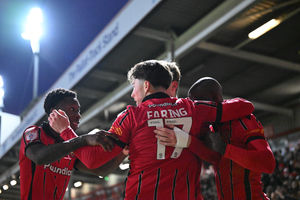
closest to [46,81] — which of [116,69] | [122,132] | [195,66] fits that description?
[116,69]

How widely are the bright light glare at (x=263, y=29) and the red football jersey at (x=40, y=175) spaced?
6.91 metres

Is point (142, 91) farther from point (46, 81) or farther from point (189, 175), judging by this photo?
point (46, 81)

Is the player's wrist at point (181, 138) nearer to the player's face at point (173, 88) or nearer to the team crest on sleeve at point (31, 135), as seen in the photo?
the player's face at point (173, 88)

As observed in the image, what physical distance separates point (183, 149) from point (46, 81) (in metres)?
13.0

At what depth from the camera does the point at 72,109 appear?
334 centimetres

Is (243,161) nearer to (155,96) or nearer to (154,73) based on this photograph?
(155,96)

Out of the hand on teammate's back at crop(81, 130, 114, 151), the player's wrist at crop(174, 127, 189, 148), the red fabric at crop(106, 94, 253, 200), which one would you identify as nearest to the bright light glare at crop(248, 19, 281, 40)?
the red fabric at crop(106, 94, 253, 200)

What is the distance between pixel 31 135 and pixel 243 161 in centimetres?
152

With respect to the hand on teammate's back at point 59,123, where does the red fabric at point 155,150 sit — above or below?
below

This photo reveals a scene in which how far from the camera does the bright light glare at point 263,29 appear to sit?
29.3 ft

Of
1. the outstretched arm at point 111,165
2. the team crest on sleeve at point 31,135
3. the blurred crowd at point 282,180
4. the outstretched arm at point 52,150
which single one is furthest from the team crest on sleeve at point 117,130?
the blurred crowd at point 282,180

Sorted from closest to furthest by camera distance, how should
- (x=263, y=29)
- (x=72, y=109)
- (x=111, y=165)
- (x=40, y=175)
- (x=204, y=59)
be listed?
(x=111, y=165) < (x=40, y=175) < (x=72, y=109) < (x=263, y=29) < (x=204, y=59)

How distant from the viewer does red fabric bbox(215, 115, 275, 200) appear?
7.83ft

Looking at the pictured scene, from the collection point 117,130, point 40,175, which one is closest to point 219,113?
point 117,130
